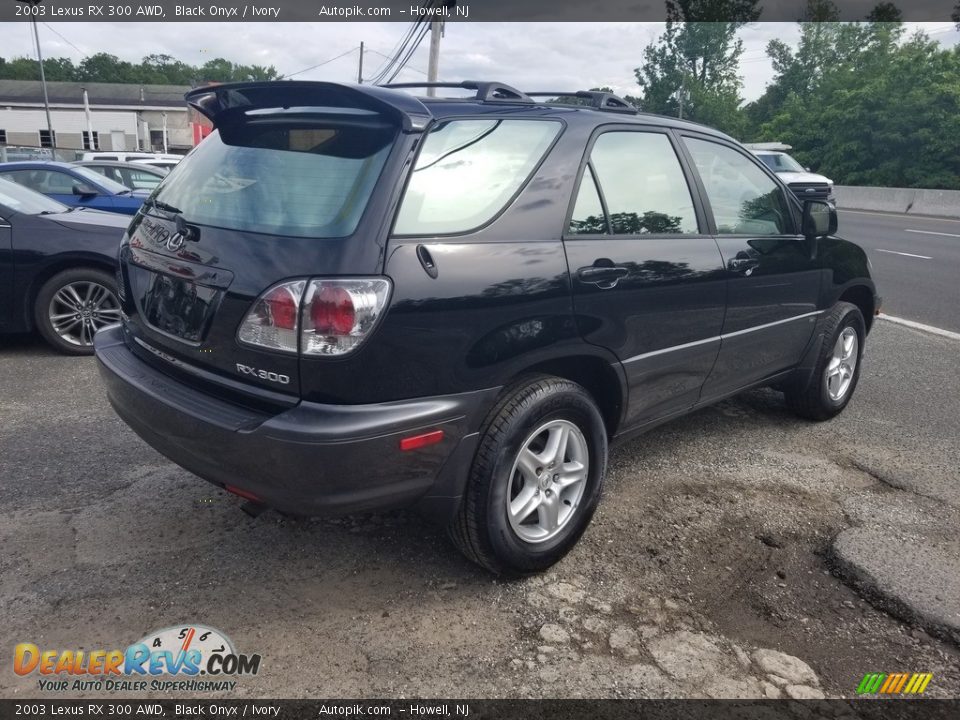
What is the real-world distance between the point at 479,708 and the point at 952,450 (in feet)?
11.0

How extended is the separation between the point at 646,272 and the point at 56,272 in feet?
15.1

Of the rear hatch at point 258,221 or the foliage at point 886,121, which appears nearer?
the rear hatch at point 258,221

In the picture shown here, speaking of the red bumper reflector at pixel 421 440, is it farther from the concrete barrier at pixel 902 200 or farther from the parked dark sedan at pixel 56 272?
the concrete barrier at pixel 902 200

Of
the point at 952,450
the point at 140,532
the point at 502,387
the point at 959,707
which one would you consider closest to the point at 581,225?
the point at 502,387

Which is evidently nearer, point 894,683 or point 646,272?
point 894,683

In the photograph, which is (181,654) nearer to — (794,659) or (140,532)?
(140,532)

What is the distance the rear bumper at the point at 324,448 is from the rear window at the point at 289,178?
60 centimetres

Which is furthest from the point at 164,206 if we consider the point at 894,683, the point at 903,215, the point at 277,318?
the point at 903,215

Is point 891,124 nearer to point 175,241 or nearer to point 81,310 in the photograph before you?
point 81,310

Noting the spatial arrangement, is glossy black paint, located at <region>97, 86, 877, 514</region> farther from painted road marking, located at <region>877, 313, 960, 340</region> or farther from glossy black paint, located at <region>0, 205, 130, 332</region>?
painted road marking, located at <region>877, 313, 960, 340</region>

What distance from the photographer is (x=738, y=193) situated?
3840mm

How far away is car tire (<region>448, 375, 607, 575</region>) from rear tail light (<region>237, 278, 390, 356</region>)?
1.96ft

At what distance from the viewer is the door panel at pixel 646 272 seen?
2914mm

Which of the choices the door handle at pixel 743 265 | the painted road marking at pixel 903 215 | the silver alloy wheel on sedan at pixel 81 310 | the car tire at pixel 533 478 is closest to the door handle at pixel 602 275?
the car tire at pixel 533 478
